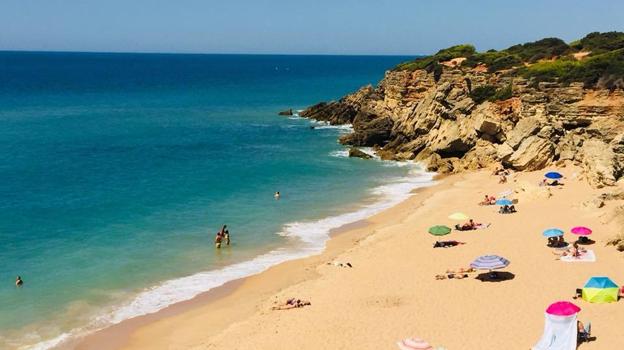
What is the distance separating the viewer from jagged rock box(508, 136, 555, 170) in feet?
133

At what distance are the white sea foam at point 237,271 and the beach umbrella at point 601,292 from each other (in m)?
13.0

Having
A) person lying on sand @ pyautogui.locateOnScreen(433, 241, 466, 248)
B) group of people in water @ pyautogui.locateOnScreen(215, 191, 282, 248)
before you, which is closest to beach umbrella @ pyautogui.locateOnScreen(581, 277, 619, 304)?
person lying on sand @ pyautogui.locateOnScreen(433, 241, 466, 248)

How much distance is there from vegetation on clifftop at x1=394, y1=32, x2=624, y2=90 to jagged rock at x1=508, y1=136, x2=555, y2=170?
645 cm

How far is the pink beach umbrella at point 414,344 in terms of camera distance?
16625mm

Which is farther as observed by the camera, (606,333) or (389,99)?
(389,99)

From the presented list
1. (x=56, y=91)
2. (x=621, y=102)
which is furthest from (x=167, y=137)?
(x=56, y=91)

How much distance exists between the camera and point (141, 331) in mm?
21062

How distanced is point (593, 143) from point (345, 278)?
2107 cm

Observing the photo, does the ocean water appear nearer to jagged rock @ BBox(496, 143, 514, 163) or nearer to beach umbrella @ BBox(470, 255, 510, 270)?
jagged rock @ BBox(496, 143, 514, 163)

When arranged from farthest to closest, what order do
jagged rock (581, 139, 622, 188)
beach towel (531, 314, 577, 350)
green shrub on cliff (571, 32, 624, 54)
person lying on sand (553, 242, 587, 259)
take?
1. green shrub on cliff (571, 32, 624, 54)
2. jagged rock (581, 139, 622, 188)
3. person lying on sand (553, 242, 587, 259)
4. beach towel (531, 314, 577, 350)

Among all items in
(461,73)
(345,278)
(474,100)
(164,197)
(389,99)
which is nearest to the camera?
(345,278)

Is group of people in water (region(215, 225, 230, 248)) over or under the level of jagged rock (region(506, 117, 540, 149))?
under

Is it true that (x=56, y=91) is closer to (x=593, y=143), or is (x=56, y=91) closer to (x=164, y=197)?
(x=164, y=197)

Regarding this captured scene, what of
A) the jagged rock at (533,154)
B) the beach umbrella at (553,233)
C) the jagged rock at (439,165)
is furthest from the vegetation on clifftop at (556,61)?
the beach umbrella at (553,233)
